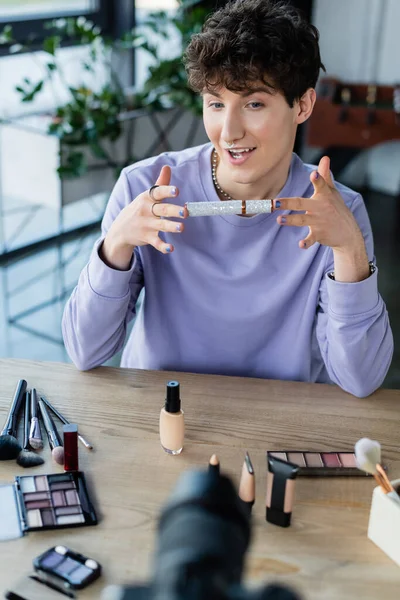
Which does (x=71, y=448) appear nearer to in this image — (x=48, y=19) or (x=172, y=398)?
(x=172, y=398)

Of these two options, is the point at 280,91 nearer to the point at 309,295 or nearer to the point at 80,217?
the point at 309,295

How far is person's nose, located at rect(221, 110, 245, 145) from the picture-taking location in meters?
1.17

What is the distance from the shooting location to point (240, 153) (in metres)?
1.21

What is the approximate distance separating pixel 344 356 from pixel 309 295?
0.16m

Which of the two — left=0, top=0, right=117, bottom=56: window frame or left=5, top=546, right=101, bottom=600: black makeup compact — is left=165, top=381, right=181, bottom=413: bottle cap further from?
left=0, top=0, right=117, bottom=56: window frame

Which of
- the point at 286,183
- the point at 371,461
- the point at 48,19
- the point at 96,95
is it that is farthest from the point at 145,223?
the point at 48,19

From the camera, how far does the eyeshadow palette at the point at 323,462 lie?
3.27ft

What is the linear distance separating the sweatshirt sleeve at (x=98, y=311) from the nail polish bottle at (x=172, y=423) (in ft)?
0.80

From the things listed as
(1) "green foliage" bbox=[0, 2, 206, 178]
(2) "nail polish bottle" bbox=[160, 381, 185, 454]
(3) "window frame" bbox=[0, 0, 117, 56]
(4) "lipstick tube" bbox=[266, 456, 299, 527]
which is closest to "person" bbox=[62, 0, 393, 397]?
(2) "nail polish bottle" bbox=[160, 381, 185, 454]

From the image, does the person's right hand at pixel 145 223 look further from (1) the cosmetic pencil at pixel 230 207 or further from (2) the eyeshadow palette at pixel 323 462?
(2) the eyeshadow palette at pixel 323 462

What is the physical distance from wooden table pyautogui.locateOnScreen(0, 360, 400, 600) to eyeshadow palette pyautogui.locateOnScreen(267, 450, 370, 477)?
1 cm

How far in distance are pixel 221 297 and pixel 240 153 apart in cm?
25

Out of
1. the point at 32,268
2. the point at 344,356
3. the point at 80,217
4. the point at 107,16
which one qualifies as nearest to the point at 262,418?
the point at 344,356

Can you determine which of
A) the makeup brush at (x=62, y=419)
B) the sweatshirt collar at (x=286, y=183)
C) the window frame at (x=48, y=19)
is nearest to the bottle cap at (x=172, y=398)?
the makeup brush at (x=62, y=419)
